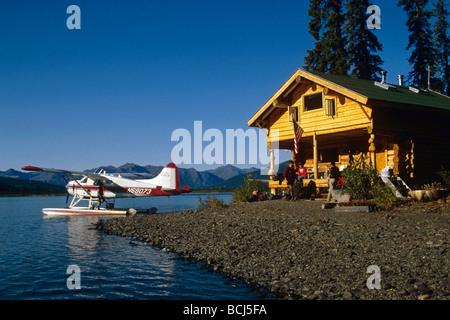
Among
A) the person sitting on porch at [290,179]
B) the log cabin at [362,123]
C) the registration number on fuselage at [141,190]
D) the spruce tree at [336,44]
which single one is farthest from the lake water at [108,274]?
the spruce tree at [336,44]

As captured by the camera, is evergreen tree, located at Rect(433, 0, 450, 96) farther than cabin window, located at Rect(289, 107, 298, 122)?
Yes

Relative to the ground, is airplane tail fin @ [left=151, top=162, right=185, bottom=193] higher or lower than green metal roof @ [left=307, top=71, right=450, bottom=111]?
lower

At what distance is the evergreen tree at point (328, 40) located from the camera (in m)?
38.2

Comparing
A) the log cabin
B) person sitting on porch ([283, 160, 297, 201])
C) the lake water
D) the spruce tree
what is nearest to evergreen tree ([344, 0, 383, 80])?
the spruce tree

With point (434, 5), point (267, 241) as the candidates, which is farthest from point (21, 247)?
point (434, 5)

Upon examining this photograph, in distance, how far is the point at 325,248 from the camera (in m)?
10.6

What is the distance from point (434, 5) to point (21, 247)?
48.4m

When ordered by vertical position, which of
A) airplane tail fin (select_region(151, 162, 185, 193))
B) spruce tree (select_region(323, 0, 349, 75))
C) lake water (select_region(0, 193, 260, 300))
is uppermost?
spruce tree (select_region(323, 0, 349, 75))

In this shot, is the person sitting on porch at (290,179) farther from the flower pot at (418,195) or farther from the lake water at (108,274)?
the lake water at (108,274)

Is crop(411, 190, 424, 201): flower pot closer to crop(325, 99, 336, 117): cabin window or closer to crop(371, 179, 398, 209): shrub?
crop(371, 179, 398, 209): shrub

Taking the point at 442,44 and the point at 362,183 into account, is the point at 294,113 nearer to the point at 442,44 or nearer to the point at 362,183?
the point at 362,183

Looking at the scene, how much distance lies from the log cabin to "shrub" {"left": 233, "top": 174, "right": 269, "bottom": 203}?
1.16 meters

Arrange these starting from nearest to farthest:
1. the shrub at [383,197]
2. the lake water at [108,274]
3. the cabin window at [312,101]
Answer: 1. the lake water at [108,274]
2. the shrub at [383,197]
3. the cabin window at [312,101]

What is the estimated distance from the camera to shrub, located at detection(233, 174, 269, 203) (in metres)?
23.9
